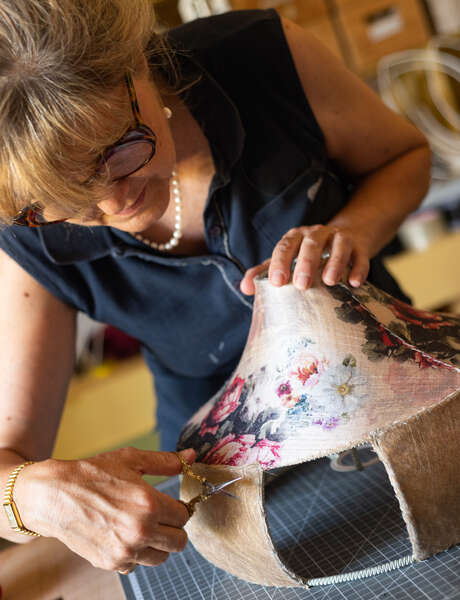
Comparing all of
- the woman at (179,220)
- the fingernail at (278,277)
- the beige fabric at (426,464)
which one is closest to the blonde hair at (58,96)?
the woman at (179,220)

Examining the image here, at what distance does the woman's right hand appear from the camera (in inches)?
27.2

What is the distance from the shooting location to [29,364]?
97cm

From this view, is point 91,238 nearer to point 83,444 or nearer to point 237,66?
point 237,66

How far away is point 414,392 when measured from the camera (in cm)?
67

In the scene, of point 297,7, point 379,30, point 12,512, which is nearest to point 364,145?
point 12,512

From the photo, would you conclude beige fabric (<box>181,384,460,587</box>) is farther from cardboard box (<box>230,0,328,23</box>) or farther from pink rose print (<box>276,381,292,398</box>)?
cardboard box (<box>230,0,328,23</box>)

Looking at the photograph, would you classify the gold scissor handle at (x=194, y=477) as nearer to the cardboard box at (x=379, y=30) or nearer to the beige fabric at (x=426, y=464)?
the beige fabric at (x=426, y=464)

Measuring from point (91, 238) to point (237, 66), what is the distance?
38 cm

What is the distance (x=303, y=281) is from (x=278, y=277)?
31mm

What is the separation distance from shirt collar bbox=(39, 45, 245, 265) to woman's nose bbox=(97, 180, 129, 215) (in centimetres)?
19

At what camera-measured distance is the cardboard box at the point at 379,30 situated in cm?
284

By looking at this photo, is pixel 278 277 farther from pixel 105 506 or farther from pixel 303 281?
pixel 105 506

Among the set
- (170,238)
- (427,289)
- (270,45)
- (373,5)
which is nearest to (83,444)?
(427,289)

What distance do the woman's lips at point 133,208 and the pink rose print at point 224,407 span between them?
26 cm
